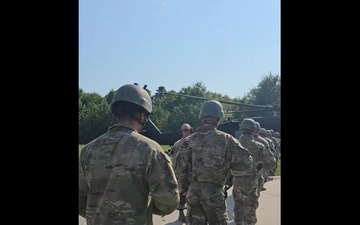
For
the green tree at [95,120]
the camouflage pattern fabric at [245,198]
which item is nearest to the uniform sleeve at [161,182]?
the camouflage pattern fabric at [245,198]

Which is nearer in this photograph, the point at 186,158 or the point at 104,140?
the point at 104,140

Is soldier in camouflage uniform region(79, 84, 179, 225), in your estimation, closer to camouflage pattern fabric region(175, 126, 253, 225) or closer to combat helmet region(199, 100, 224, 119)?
camouflage pattern fabric region(175, 126, 253, 225)

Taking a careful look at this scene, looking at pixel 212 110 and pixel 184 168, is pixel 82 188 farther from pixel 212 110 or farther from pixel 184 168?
pixel 212 110

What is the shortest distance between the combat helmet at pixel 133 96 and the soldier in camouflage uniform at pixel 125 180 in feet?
0.62

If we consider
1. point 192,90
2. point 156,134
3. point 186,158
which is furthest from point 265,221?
point 192,90

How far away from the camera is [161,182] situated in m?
2.94

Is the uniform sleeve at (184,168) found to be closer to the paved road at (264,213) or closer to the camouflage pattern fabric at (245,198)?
the camouflage pattern fabric at (245,198)

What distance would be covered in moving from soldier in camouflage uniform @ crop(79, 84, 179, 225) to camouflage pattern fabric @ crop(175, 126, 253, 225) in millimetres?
1860

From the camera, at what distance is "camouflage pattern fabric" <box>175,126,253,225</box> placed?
4840 millimetres

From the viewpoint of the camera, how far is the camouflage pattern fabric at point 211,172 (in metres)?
4.84
